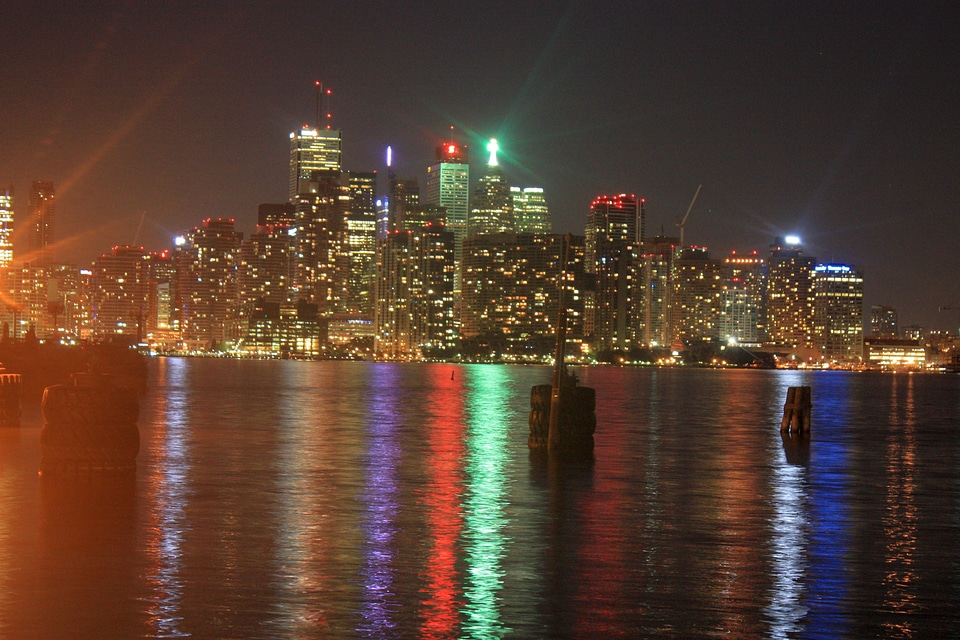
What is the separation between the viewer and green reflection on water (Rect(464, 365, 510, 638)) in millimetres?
16953

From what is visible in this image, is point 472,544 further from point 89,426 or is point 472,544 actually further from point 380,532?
point 89,426

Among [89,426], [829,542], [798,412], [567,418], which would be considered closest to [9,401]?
[89,426]

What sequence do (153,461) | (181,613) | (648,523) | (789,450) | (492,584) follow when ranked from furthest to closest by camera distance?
(789,450) → (153,461) → (648,523) → (492,584) → (181,613)

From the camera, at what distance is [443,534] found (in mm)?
24922

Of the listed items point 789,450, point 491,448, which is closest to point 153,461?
point 491,448

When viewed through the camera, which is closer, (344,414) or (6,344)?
(344,414)

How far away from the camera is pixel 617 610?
17594mm

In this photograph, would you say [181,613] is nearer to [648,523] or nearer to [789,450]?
[648,523]

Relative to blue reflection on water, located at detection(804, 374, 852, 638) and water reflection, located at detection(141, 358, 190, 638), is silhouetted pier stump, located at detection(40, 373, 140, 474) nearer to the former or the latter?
water reflection, located at detection(141, 358, 190, 638)

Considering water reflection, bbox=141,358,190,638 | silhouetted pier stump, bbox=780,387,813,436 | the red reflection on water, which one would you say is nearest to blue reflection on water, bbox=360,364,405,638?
the red reflection on water

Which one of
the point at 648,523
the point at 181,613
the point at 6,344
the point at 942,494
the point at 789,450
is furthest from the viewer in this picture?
the point at 6,344

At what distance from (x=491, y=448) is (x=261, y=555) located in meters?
27.2

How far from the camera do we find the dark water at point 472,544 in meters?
16.9

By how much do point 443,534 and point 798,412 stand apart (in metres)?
41.6
